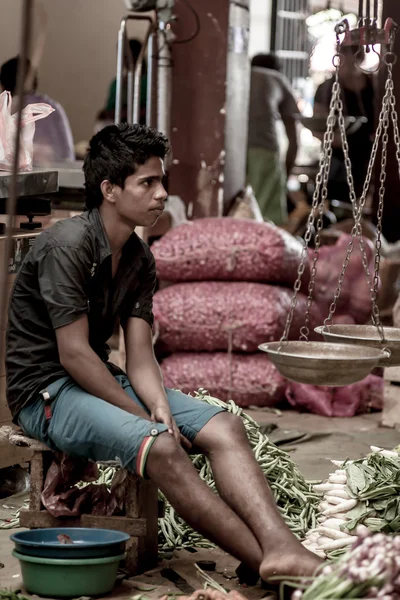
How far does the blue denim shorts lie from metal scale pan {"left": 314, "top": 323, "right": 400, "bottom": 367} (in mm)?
625

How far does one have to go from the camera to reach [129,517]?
3.43 m

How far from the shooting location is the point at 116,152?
139 inches

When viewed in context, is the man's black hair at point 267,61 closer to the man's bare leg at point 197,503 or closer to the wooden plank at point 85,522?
the wooden plank at point 85,522

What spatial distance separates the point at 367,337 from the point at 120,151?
123 centimetres

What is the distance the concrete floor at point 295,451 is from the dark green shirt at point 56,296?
684 mm

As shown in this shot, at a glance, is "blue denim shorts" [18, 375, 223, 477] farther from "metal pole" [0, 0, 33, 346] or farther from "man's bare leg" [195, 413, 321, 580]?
"metal pole" [0, 0, 33, 346]

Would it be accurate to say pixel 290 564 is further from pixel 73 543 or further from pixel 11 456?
pixel 11 456

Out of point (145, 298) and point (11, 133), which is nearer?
point (145, 298)

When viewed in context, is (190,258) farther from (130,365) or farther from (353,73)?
(353,73)

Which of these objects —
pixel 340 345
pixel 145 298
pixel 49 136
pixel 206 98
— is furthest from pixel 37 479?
pixel 206 98

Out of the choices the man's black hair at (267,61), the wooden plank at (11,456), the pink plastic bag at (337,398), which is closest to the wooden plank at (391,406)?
the pink plastic bag at (337,398)

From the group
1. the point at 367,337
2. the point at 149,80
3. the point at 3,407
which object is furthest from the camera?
the point at 149,80

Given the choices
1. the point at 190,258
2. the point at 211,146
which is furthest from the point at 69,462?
the point at 211,146

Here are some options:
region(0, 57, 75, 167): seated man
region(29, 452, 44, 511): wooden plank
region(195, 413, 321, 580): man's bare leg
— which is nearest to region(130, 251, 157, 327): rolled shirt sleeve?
region(195, 413, 321, 580): man's bare leg
